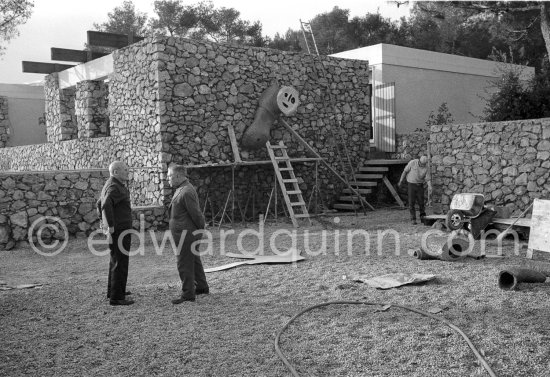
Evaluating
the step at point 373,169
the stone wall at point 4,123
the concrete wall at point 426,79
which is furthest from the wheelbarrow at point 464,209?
the stone wall at point 4,123

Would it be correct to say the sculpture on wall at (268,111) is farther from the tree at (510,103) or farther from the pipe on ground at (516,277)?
the pipe on ground at (516,277)

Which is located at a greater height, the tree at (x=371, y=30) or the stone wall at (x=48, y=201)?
the tree at (x=371, y=30)

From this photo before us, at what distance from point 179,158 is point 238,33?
17285 millimetres

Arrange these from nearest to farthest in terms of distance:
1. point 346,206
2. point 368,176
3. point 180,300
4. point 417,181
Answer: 1. point 180,300
2. point 417,181
3. point 346,206
4. point 368,176

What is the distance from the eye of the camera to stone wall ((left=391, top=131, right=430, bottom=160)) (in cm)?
1646

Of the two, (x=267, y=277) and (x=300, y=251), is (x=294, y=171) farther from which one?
(x=267, y=277)

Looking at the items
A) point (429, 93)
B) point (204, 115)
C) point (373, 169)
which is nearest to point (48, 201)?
point (204, 115)

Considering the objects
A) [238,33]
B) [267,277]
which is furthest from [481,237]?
[238,33]

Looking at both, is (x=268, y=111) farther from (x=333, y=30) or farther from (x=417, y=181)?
(x=333, y=30)

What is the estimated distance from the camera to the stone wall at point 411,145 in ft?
54.0

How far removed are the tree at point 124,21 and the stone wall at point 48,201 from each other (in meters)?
19.2

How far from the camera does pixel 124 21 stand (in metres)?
29.9

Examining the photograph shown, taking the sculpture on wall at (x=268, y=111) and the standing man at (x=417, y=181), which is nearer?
the standing man at (x=417, y=181)

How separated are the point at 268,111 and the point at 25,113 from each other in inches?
555
